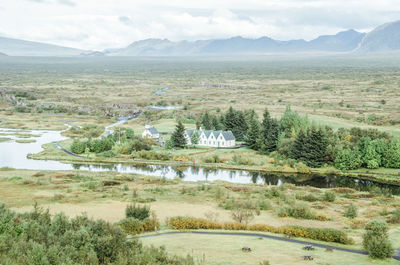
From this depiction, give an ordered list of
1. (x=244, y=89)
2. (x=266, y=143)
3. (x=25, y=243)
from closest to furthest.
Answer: (x=25, y=243)
(x=266, y=143)
(x=244, y=89)

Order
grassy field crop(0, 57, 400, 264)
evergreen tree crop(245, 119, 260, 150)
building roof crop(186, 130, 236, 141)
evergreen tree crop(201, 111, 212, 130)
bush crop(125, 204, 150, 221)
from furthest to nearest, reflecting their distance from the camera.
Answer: evergreen tree crop(201, 111, 212, 130) < building roof crop(186, 130, 236, 141) < evergreen tree crop(245, 119, 260, 150) < bush crop(125, 204, 150, 221) < grassy field crop(0, 57, 400, 264)

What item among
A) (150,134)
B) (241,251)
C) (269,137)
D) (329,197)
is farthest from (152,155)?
(241,251)

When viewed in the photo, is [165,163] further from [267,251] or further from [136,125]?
[267,251]

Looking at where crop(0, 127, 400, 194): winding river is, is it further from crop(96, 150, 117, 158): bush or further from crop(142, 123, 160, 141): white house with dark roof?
crop(142, 123, 160, 141): white house with dark roof

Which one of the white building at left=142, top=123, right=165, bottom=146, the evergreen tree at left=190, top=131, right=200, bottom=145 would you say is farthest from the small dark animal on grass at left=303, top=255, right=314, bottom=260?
the white building at left=142, top=123, right=165, bottom=146

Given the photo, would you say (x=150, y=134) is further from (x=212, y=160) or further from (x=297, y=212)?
(x=297, y=212)

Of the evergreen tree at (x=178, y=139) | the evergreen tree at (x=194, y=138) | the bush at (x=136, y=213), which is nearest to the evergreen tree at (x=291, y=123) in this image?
the evergreen tree at (x=194, y=138)

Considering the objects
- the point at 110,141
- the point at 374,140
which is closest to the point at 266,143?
the point at 374,140
